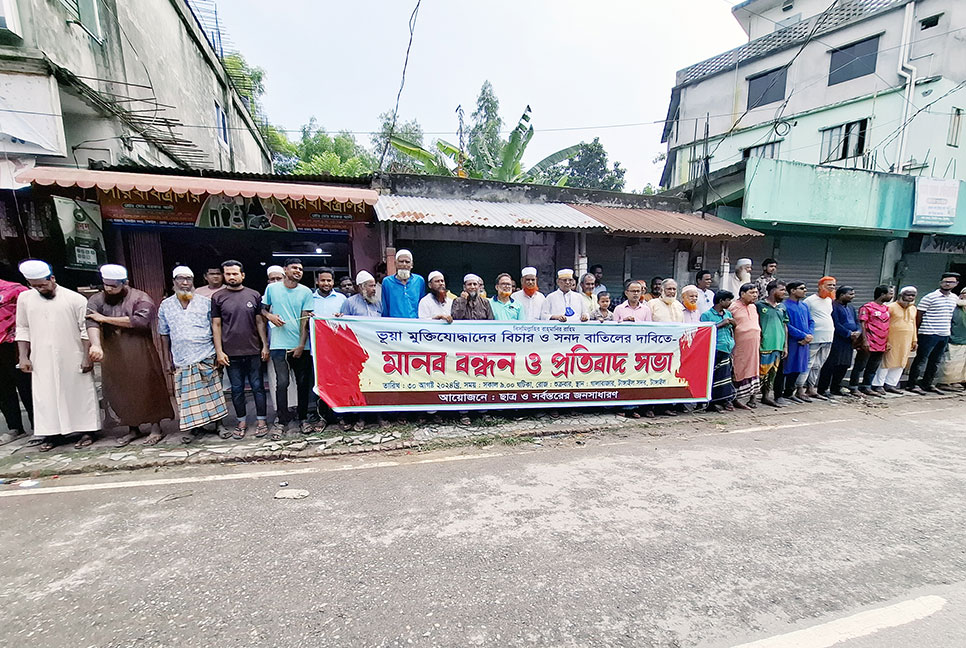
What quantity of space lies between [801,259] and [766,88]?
12.1 m

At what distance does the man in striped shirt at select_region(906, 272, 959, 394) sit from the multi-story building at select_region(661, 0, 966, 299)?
3.23 m

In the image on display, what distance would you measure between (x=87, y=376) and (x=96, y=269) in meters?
3.41

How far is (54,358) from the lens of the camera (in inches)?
157

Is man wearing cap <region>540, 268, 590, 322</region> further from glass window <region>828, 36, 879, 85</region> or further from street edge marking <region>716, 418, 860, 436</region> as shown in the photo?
glass window <region>828, 36, 879, 85</region>

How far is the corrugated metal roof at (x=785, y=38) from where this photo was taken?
16.5m

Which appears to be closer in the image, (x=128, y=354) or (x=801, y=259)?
(x=128, y=354)

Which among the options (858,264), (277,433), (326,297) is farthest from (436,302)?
(858,264)

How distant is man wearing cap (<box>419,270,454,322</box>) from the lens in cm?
491

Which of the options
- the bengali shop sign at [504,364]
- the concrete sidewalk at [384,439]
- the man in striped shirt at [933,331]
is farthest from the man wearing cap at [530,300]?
the man in striped shirt at [933,331]

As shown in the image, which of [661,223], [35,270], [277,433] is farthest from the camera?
[661,223]

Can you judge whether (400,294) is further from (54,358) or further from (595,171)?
(595,171)

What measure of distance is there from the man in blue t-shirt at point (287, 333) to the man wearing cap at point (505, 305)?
2.12m

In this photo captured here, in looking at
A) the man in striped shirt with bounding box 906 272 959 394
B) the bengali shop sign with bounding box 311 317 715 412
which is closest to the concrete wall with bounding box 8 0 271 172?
the bengali shop sign with bounding box 311 317 715 412

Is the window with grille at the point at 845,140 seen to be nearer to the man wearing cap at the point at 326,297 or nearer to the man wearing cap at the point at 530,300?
the man wearing cap at the point at 530,300
